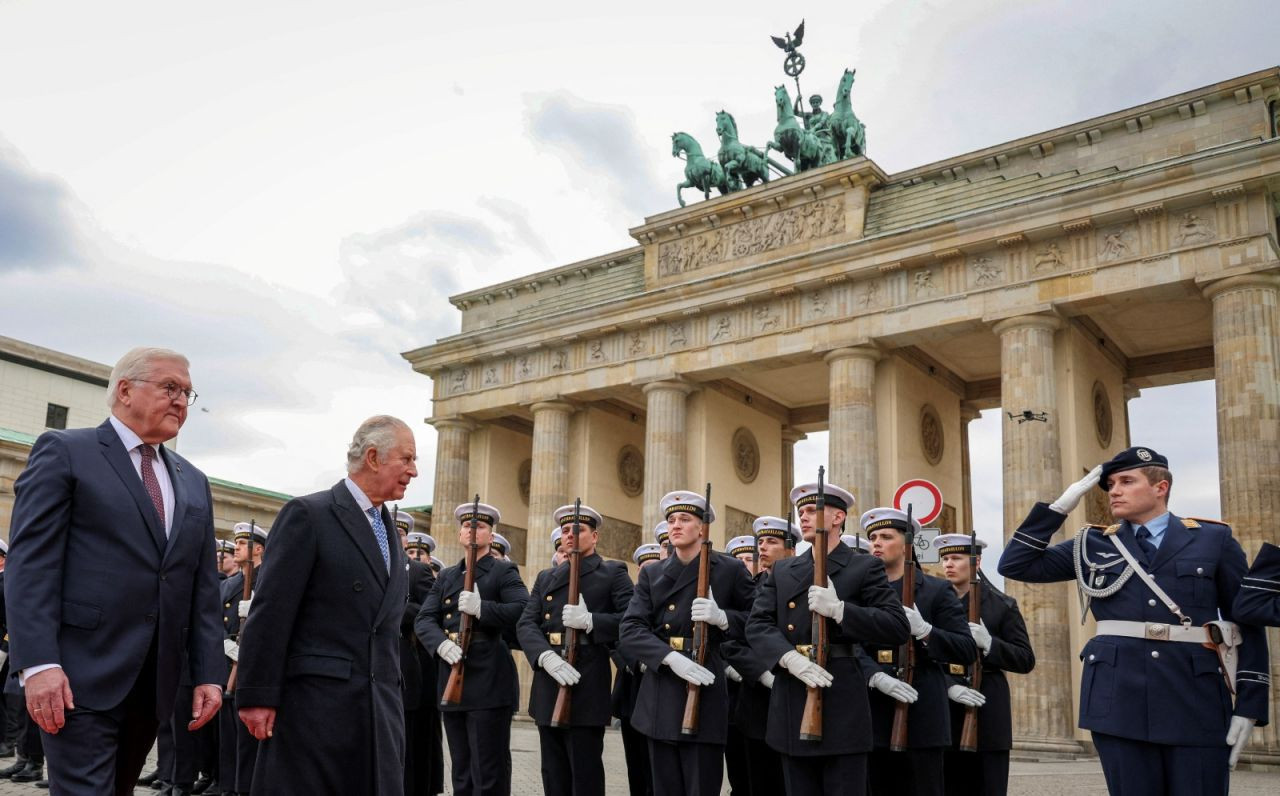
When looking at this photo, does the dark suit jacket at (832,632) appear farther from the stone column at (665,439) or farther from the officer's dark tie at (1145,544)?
the stone column at (665,439)

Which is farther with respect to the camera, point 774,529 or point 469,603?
point 774,529

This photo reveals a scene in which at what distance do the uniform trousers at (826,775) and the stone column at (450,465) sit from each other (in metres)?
26.9

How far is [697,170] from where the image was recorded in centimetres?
3019

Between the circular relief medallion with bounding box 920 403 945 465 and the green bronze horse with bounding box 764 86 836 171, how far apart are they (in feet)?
21.2

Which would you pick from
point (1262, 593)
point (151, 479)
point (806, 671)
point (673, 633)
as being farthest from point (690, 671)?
point (151, 479)

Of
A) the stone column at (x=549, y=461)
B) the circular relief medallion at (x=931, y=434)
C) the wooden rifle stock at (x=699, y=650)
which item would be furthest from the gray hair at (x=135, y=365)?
the stone column at (x=549, y=461)

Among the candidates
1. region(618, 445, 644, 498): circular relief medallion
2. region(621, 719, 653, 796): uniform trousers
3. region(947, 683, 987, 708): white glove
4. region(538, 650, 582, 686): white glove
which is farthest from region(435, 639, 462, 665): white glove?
region(618, 445, 644, 498): circular relief medallion

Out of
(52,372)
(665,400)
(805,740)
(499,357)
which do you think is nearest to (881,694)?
(805,740)

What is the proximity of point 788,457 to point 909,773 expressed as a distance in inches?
1045

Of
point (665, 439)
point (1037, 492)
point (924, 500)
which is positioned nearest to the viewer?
point (924, 500)

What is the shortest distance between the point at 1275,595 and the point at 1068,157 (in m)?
21.0

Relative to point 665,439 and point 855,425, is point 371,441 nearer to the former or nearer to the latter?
point 855,425

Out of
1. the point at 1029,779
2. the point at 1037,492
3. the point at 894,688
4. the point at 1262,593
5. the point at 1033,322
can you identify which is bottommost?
the point at 1029,779

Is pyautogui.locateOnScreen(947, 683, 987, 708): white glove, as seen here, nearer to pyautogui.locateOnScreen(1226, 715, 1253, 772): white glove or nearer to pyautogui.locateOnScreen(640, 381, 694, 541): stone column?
pyautogui.locateOnScreen(1226, 715, 1253, 772): white glove
